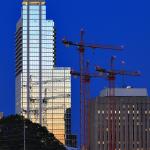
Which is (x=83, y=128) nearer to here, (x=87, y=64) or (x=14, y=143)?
(x=87, y=64)

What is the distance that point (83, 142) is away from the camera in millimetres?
162000

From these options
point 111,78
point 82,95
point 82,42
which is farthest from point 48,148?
point 111,78

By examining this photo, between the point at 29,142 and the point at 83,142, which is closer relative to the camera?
the point at 29,142

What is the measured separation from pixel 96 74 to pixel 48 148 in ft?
269

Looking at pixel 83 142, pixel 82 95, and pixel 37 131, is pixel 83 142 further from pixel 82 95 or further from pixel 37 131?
pixel 37 131

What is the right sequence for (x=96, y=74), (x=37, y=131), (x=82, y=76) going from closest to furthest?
1. (x=37, y=131)
2. (x=82, y=76)
3. (x=96, y=74)

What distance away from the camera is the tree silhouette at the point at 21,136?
107 meters

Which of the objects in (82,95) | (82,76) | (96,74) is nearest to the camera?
(82,95)

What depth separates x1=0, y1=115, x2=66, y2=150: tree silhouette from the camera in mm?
106975

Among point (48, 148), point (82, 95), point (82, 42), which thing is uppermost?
point (82, 42)

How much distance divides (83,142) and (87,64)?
27685mm

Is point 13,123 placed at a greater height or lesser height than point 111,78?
lesser

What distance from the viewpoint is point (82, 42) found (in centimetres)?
16500

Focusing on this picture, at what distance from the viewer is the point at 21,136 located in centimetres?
10869
